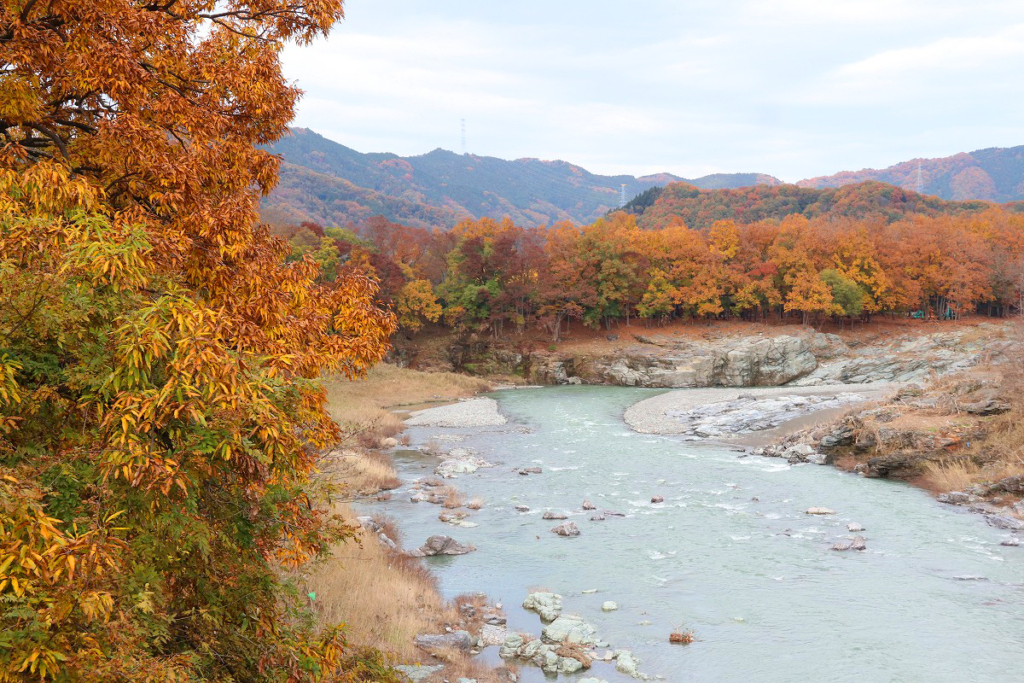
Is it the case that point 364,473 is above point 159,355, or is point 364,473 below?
below

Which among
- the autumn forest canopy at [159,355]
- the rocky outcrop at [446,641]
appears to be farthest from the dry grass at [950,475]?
the autumn forest canopy at [159,355]

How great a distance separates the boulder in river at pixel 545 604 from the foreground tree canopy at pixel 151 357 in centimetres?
613

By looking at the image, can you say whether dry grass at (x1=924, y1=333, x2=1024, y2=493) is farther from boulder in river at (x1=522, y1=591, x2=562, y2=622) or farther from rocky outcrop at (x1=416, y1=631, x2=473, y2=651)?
rocky outcrop at (x1=416, y1=631, x2=473, y2=651)

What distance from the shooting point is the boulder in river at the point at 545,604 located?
12031 mm

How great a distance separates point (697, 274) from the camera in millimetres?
64812

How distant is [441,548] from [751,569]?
6.95 m

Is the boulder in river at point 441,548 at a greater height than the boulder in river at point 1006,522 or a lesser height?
lesser

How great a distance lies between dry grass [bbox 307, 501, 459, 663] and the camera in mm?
10312

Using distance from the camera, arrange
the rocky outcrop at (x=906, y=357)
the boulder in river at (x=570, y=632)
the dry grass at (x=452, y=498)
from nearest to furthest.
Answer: the boulder in river at (x=570, y=632)
the dry grass at (x=452, y=498)
the rocky outcrop at (x=906, y=357)

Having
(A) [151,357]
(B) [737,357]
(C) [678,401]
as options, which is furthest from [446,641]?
(B) [737,357]

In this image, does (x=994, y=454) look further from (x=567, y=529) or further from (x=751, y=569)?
(x=567, y=529)

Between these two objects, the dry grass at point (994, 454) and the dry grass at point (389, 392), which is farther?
the dry grass at point (389, 392)

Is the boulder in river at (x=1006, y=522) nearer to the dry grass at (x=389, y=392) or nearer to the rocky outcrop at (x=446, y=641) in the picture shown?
the rocky outcrop at (x=446, y=641)

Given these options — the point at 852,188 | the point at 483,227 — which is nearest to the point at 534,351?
the point at 483,227
